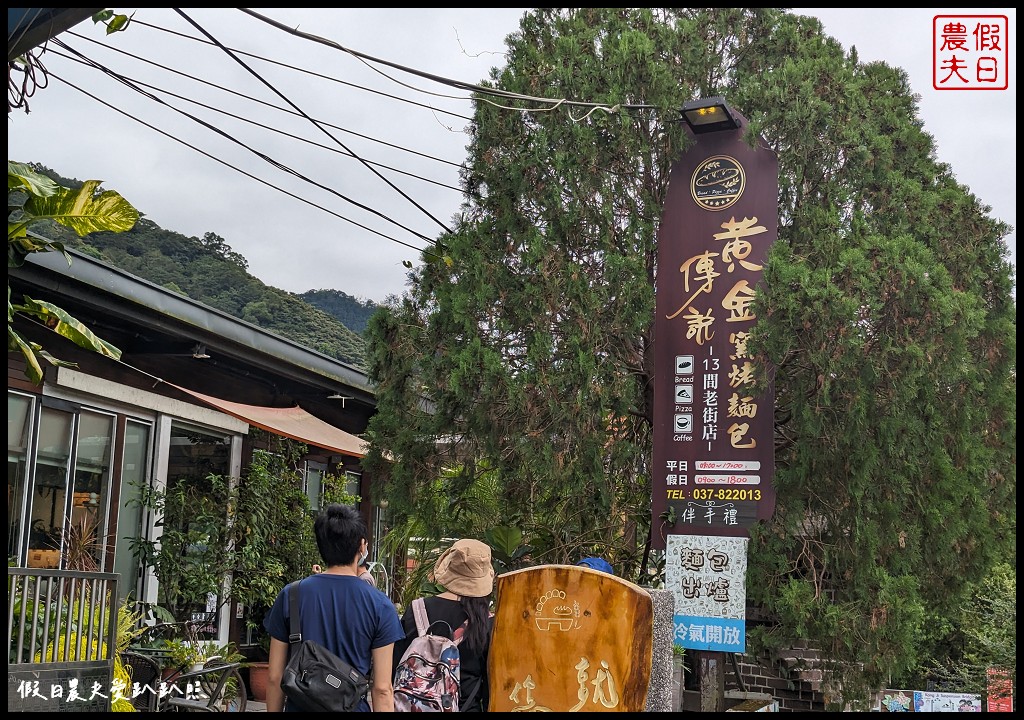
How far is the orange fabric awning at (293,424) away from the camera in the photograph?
849 centimetres

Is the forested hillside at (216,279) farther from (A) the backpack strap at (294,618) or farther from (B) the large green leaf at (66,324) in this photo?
(A) the backpack strap at (294,618)

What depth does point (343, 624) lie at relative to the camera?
152 inches

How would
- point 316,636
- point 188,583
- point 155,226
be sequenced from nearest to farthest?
point 316,636 → point 188,583 → point 155,226

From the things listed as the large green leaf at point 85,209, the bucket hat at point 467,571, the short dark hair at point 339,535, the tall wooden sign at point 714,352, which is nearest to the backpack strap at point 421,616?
the bucket hat at point 467,571

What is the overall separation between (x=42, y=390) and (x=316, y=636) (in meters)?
5.02

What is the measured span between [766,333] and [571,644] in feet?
8.13

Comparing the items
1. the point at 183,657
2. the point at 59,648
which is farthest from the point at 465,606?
the point at 183,657

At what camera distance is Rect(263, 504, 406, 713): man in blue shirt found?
3850 mm

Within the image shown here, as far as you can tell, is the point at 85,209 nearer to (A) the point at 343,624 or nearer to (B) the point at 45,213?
(B) the point at 45,213

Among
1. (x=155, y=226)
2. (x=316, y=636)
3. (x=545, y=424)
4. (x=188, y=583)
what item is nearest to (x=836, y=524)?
(x=545, y=424)

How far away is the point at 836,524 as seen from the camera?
6402mm

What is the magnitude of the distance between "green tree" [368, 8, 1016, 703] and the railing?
2.20 meters

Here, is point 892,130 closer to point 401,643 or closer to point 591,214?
point 591,214

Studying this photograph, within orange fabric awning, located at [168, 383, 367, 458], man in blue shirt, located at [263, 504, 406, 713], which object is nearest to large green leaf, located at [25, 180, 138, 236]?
orange fabric awning, located at [168, 383, 367, 458]
